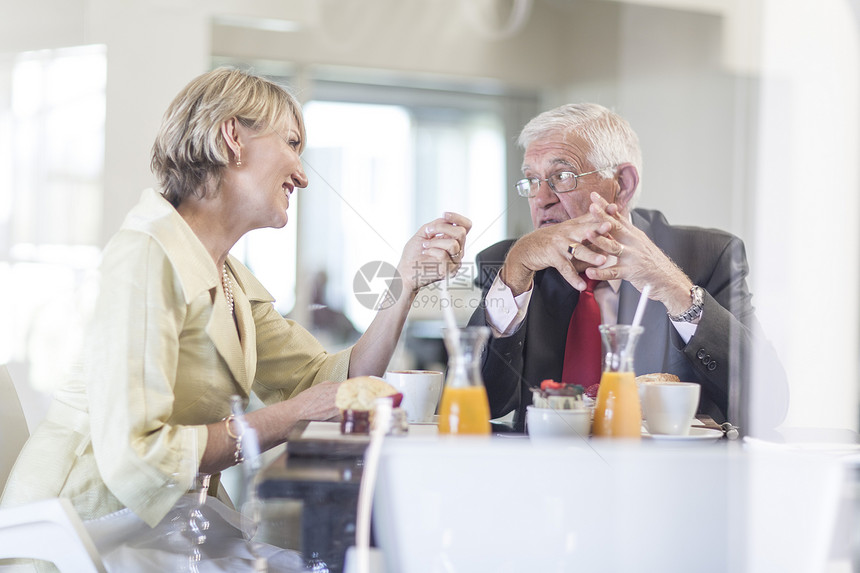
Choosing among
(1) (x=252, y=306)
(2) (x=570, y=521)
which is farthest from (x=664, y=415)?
(1) (x=252, y=306)

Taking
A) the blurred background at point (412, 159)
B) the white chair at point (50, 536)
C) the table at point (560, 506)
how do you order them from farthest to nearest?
the blurred background at point (412, 159) → the white chair at point (50, 536) → the table at point (560, 506)

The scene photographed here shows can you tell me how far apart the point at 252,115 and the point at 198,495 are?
508 mm

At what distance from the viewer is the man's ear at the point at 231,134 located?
1.03m

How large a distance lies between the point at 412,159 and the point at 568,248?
32 cm

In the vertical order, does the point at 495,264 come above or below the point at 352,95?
below

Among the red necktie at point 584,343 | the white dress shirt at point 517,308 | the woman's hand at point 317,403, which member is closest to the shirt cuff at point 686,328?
the white dress shirt at point 517,308

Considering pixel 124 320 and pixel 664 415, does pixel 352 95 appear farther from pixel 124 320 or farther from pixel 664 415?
pixel 664 415

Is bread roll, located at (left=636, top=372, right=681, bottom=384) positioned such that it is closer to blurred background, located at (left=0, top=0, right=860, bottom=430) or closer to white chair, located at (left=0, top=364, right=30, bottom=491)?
blurred background, located at (left=0, top=0, right=860, bottom=430)

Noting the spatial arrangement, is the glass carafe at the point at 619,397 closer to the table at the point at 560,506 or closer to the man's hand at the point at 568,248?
the table at the point at 560,506

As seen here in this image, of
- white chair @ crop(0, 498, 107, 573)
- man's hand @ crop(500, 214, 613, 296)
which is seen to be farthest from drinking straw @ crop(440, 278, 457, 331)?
white chair @ crop(0, 498, 107, 573)

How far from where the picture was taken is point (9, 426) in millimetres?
1086

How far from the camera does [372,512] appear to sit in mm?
796

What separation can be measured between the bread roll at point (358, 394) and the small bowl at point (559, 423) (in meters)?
0.18

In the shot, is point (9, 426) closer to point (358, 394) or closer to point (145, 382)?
point (145, 382)
